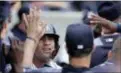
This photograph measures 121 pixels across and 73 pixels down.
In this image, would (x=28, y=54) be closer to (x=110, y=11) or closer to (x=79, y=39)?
(x=79, y=39)

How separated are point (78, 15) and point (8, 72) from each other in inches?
316

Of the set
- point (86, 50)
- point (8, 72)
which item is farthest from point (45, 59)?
point (86, 50)

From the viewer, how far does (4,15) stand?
7.54 metres

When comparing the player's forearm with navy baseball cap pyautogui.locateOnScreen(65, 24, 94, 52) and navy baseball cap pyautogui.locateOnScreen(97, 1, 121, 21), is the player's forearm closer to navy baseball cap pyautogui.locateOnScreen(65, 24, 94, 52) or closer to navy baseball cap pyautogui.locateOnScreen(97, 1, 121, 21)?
navy baseball cap pyautogui.locateOnScreen(65, 24, 94, 52)

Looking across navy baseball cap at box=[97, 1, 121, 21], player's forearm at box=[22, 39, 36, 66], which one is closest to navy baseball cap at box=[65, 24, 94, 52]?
player's forearm at box=[22, 39, 36, 66]

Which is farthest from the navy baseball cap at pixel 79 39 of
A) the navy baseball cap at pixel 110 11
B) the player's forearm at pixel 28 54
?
the navy baseball cap at pixel 110 11

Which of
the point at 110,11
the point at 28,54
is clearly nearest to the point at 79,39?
the point at 28,54

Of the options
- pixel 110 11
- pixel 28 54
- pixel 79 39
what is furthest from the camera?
pixel 110 11

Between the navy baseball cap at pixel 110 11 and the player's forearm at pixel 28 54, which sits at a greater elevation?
the navy baseball cap at pixel 110 11

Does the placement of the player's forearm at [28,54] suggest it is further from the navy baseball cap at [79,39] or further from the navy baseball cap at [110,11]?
the navy baseball cap at [110,11]

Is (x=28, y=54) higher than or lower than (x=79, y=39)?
lower

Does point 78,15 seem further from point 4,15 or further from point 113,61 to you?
point 113,61

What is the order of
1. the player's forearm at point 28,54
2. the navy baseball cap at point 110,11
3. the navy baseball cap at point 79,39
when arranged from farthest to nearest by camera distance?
the navy baseball cap at point 110,11
the player's forearm at point 28,54
the navy baseball cap at point 79,39

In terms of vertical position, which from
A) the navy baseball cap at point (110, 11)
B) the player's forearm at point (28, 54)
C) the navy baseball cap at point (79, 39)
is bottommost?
the player's forearm at point (28, 54)
